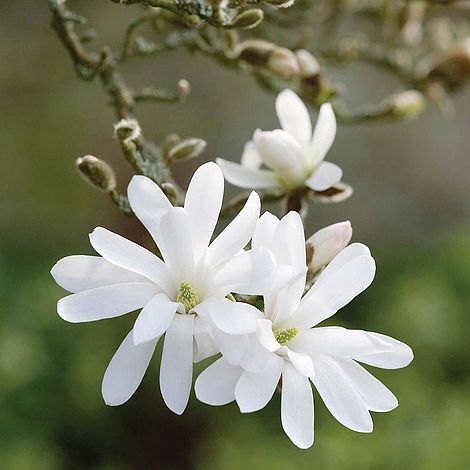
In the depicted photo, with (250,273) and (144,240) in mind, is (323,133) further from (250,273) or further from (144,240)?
(144,240)

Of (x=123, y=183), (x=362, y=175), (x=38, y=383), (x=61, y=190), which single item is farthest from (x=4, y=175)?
(x=362, y=175)

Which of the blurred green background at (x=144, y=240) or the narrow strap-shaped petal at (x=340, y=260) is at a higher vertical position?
the narrow strap-shaped petal at (x=340, y=260)

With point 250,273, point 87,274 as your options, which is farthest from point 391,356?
point 87,274

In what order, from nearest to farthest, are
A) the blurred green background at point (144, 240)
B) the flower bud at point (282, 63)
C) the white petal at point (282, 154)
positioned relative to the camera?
the white petal at point (282, 154)
the flower bud at point (282, 63)
the blurred green background at point (144, 240)

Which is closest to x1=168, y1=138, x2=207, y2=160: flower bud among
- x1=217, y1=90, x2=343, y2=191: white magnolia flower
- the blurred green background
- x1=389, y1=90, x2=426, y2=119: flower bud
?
x1=217, y1=90, x2=343, y2=191: white magnolia flower

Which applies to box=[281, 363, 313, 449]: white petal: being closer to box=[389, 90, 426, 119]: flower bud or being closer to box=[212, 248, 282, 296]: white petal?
box=[212, 248, 282, 296]: white petal

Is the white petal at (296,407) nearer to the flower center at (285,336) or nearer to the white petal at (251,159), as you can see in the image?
the flower center at (285,336)

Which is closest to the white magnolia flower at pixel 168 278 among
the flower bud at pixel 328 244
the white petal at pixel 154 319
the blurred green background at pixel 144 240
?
the white petal at pixel 154 319

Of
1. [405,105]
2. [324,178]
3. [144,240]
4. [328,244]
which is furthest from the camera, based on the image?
[144,240]
